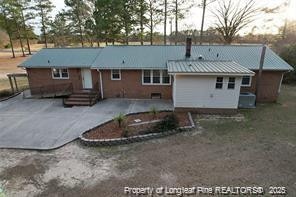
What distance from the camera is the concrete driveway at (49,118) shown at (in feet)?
33.1

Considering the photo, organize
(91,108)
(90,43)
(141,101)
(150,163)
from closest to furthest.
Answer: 1. (150,163)
2. (91,108)
3. (141,101)
4. (90,43)

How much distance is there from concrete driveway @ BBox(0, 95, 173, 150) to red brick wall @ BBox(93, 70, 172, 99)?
1.96 feet

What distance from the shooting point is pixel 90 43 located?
36781 millimetres

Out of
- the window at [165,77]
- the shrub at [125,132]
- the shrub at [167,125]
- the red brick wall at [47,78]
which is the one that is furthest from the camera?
the red brick wall at [47,78]

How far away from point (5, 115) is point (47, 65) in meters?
4.83

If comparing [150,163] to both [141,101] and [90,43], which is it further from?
[90,43]

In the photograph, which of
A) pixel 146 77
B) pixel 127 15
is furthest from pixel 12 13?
pixel 146 77

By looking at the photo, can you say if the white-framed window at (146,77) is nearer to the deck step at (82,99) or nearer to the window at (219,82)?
the deck step at (82,99)

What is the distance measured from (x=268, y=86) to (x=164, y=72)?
7363 millimetres

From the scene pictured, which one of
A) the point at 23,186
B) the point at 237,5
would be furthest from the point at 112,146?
the point at 237,5

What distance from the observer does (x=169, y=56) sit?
1633 cm

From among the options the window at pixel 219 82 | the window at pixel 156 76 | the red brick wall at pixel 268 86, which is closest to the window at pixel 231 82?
the window at pixel 219 82

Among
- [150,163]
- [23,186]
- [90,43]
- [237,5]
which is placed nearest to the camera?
[23,186]

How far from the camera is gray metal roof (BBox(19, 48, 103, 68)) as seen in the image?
638 inches
